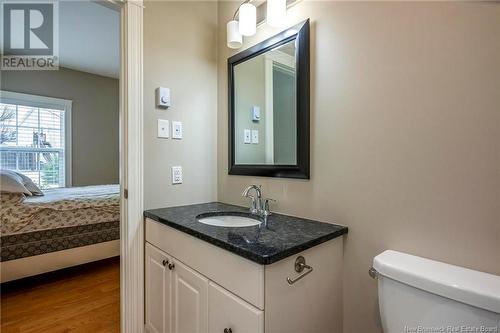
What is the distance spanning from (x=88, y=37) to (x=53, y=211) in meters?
2.02

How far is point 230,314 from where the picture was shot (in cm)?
89

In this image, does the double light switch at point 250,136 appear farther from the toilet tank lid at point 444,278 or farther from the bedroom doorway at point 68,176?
the toilet tank lid at point 444,278

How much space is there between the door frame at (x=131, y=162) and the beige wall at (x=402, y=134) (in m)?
0.87

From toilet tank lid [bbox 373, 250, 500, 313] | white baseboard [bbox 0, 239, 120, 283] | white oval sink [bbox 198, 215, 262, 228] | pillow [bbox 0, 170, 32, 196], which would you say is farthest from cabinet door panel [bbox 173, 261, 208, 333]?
pillow [bbox 0, 170, 32, 196]

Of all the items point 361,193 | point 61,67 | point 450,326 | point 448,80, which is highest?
point 61,67

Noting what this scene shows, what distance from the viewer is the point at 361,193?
105cm

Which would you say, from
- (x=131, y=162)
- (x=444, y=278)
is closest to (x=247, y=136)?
(x=131, y=162)

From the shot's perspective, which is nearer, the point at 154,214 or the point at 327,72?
the point at 327,72

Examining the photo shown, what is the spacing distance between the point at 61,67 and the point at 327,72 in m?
4.33

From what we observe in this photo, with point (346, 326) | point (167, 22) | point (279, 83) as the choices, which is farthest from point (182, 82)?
point (346, 326)

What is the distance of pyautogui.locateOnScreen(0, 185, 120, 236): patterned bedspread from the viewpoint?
194 centimetres

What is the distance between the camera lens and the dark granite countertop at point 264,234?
0.81m

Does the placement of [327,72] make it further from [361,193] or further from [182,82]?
[182,82]

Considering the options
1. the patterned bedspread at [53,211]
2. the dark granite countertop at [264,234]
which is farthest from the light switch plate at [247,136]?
the patterned bedspread at [53,211]
